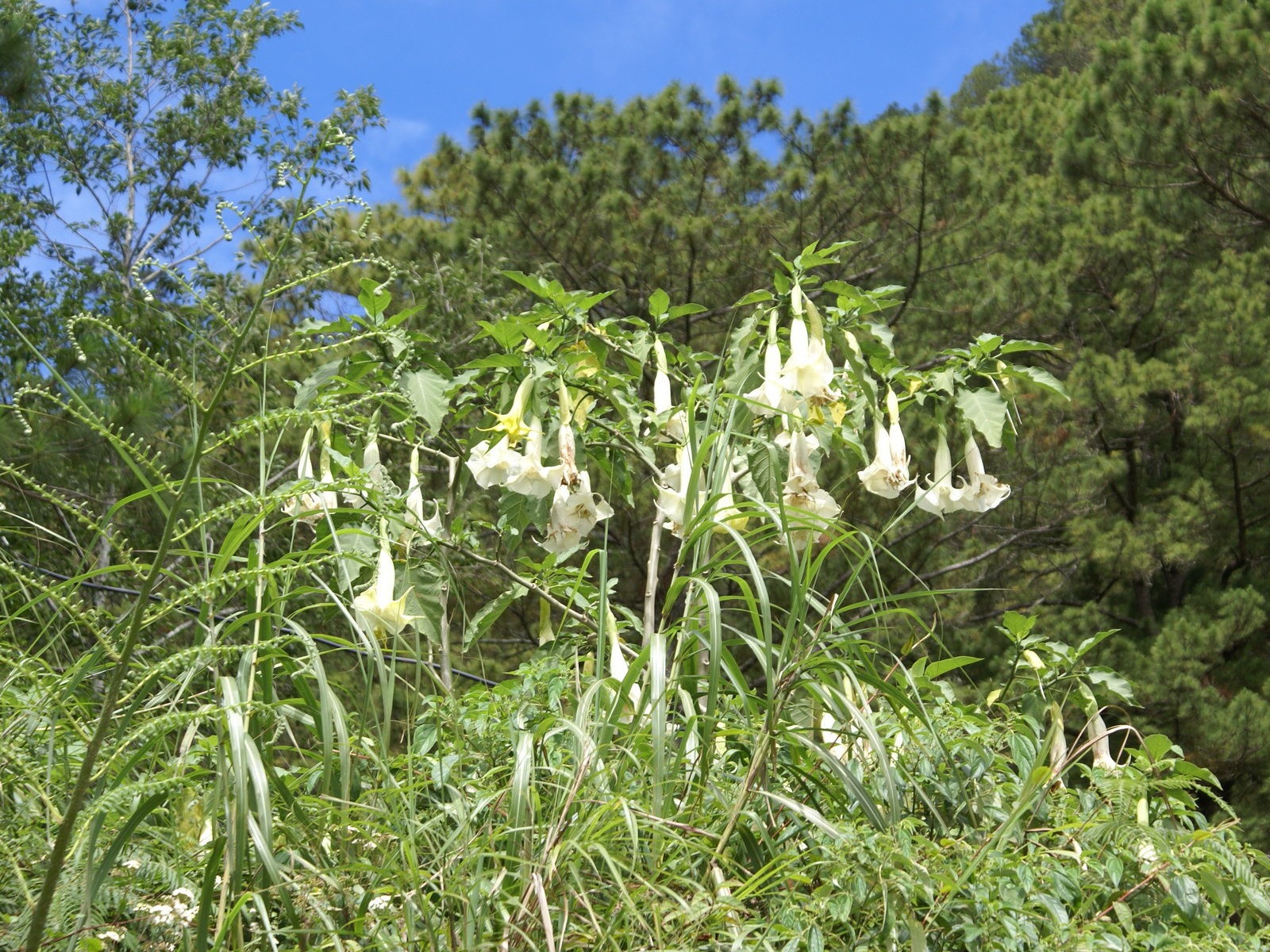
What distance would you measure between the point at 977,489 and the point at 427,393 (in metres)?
1.04

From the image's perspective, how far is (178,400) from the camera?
8.16 metres

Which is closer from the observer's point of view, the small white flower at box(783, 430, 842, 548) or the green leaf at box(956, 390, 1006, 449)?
the small white flower at box(783, 430, 842, 548)

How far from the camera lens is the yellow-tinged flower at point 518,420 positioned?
2.05m

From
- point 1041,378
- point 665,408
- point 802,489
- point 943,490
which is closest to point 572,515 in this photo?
point 665,408

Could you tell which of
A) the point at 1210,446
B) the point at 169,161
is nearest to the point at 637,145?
the point at 169,161

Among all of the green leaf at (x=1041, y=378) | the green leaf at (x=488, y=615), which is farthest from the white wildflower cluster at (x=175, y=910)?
the green leaf at (x=1041, y=378)

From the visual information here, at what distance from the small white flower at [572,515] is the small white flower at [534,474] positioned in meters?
0.02

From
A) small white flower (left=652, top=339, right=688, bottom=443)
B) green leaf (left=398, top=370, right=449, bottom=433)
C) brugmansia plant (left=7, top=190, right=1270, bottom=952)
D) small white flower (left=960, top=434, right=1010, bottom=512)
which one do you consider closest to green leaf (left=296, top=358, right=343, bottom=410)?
brugmansia plant (left=7, top=190, right=1270, bottom=952)

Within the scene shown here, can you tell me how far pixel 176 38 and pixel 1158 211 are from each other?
27.7 ft

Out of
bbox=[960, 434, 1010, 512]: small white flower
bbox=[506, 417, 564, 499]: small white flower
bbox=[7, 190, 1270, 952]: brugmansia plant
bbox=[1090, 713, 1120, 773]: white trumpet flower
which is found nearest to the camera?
bbox=[7, 190, 1270, 952]: brugmansia plant

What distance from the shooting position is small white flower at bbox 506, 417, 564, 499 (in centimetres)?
203

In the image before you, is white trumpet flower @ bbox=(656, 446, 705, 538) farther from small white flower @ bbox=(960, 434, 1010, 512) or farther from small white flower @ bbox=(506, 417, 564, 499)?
small white flower @ bbox=(960, 434, 1010, 512)

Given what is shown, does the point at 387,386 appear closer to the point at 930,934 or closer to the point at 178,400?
the point at 930,934

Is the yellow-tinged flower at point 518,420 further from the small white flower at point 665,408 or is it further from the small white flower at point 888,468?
the small white flower at point 888,468
